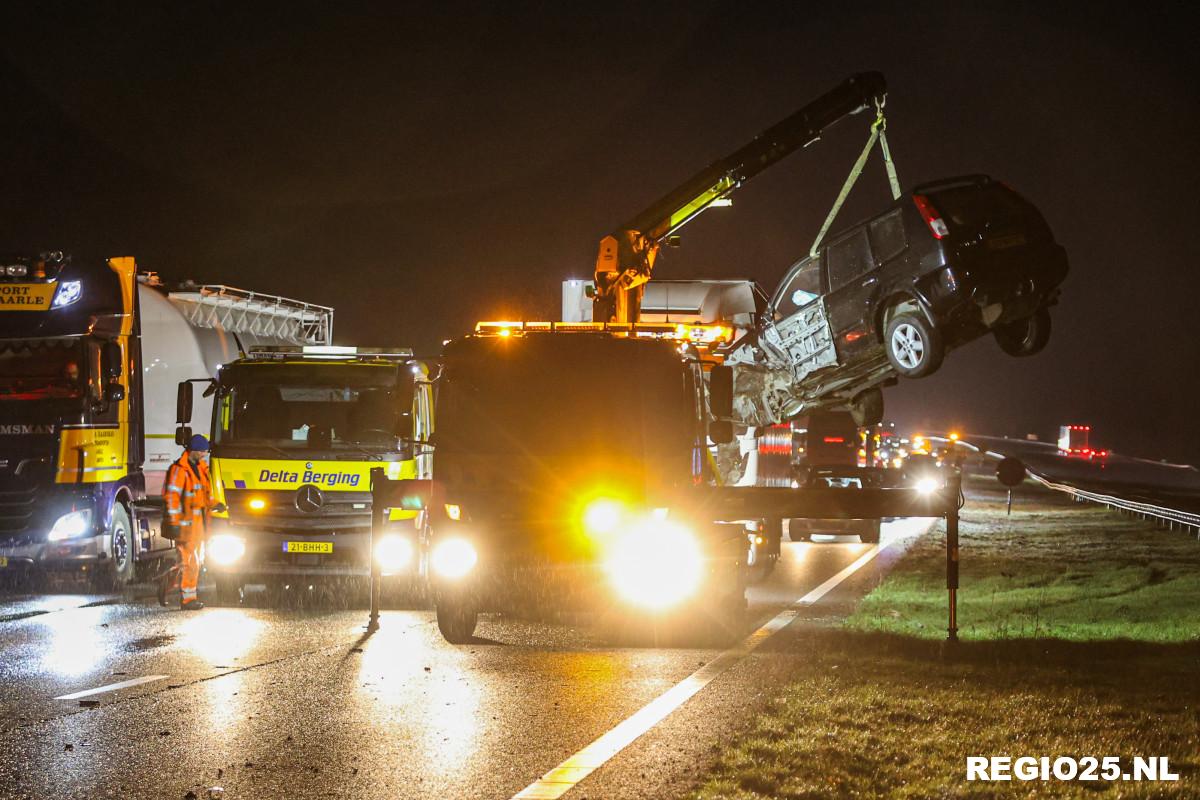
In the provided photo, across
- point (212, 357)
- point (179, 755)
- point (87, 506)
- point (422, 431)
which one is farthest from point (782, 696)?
point (212, 357)

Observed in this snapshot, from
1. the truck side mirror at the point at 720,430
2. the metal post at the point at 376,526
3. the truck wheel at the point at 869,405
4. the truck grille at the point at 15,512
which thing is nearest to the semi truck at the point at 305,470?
the metal post at the point at 376,526

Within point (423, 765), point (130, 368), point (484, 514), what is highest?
point (130, 368)

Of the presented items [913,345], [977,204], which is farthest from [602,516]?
[977,204]

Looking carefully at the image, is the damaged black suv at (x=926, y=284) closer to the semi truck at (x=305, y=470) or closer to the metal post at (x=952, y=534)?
the metal post at (x=952, y=534)

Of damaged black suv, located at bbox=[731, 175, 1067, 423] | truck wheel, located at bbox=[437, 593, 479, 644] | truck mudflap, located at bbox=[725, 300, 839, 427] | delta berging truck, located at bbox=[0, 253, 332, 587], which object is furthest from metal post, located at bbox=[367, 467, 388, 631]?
damaged black suv, located at bbox=[731, 175, 1067, 423]

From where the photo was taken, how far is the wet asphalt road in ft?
22.2

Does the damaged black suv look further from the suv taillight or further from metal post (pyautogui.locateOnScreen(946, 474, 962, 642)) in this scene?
metal post (pyautogui.locateOnScreen(946, 474, 962, 642))

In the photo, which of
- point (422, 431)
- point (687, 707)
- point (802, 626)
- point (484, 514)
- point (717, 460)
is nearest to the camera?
point (687, 707)

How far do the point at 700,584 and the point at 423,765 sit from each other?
503 cm

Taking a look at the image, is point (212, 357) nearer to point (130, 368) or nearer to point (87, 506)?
point (130, 368)

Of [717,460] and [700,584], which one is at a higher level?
[717,460]

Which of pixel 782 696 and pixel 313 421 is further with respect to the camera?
pixel 313 421

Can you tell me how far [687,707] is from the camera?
8.56m

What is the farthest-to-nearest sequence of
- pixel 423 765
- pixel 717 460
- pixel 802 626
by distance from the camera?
pixel 717 460
pixel 802 626
pixel 423 765
